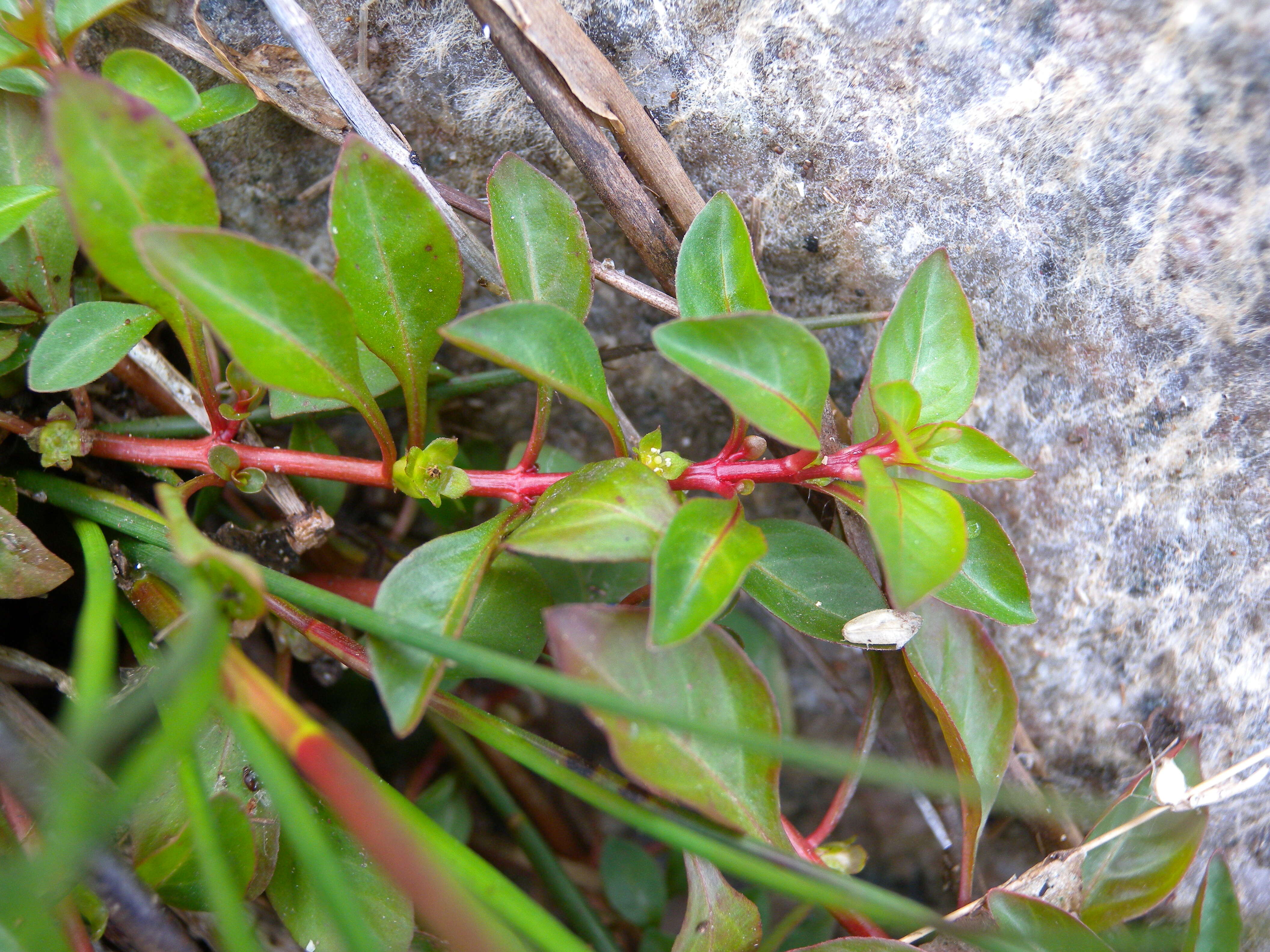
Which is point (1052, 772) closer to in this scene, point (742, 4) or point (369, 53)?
point (742, 4)

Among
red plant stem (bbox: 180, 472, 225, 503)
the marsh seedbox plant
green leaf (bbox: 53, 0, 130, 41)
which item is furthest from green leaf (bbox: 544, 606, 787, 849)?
green leaf (bbox: 53, 0, 130, 41)

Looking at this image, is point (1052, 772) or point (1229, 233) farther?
point (1052, 772)

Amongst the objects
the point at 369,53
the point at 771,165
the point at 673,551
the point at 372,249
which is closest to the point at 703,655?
the point at 673,551

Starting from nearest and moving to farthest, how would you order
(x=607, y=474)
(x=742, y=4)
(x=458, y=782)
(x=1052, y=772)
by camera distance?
1. (x=607, y=474)
2. (x=742, y=4)
3. (x=1052, y=772)
4. (x=458, y=782)

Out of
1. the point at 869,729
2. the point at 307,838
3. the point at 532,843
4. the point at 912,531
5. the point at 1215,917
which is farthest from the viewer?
the point at 532,843

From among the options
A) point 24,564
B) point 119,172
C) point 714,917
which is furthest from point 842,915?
point 119,172

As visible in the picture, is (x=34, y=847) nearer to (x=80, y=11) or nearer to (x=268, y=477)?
(x=268, y=477)

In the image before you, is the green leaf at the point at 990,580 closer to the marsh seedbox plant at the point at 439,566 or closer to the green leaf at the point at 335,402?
the marsh seedbox plant at the point at 439,566
